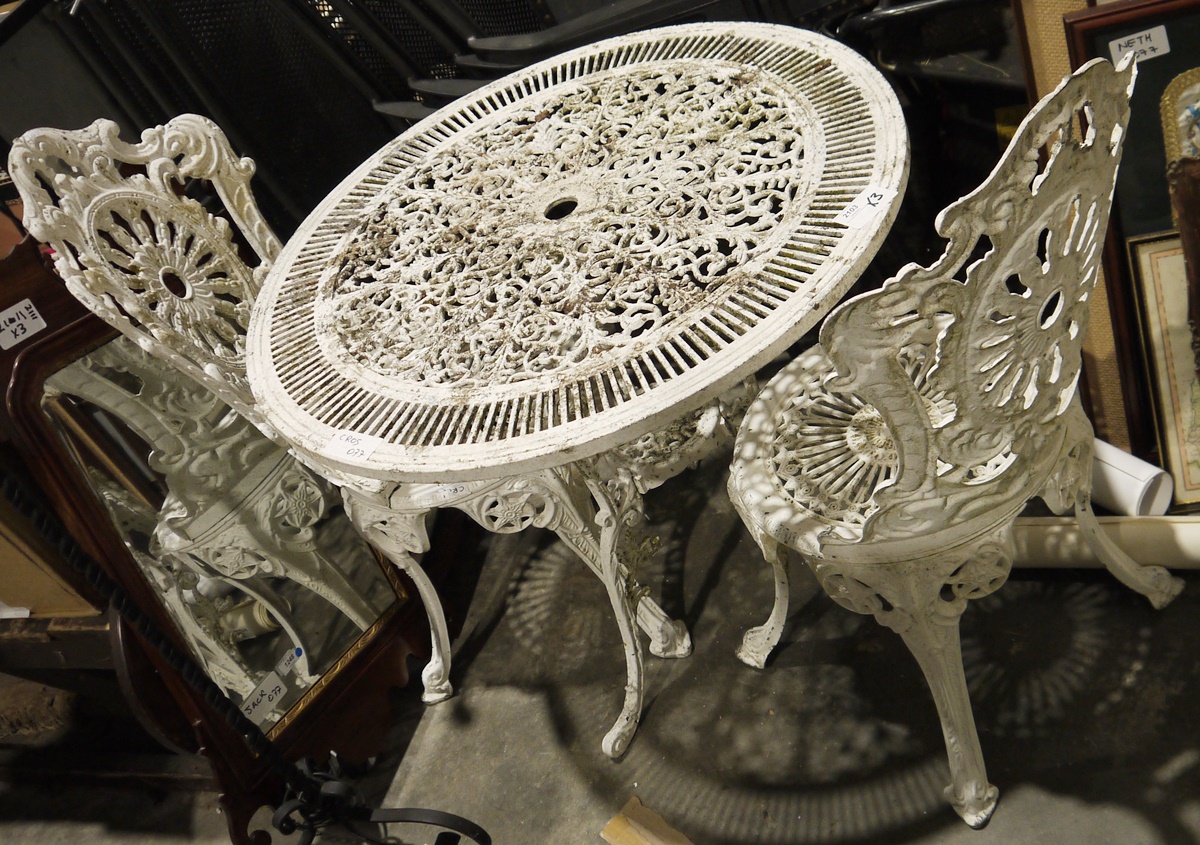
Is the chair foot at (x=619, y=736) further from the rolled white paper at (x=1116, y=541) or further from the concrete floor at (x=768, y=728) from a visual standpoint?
the rolled white paper at (x=1116, y=541)

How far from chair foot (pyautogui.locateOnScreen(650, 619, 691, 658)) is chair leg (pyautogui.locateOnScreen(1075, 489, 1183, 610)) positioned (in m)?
0.88

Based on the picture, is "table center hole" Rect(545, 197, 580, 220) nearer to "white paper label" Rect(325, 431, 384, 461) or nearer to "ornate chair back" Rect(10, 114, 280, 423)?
"white paper label" Rect(325, 431, 384, 461)

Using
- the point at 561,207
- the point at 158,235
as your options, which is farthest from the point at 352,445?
the point at 158,235

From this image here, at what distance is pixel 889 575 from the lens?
1.42 metres

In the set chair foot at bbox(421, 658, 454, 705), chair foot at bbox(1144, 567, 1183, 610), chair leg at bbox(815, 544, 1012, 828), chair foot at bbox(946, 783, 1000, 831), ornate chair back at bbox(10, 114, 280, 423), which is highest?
ornate chair back at bbox(10, 114, 280, 423)

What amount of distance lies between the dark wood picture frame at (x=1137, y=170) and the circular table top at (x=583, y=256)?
1.44ft

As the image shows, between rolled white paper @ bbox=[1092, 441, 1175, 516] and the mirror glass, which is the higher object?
the mirror glass

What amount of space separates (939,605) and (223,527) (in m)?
1.47

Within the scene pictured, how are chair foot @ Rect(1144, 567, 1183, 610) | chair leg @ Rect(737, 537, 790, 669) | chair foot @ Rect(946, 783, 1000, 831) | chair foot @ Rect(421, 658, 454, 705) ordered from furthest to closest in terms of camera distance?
1. chair foot @ Rect(421, 658, 454, 705)
2. chair leg @ Rect(737, 537, 790, 669)
3. chair foot @ Rect(1144, 567, 1183, 610)
4. chair foot @ Rect(946, 783, 1000, 831)

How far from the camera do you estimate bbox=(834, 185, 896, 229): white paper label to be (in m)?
1.42

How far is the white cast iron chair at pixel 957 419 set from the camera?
101 centimetres

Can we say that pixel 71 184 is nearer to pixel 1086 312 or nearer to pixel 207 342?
pixel 207 342

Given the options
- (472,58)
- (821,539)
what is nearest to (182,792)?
(821,539)

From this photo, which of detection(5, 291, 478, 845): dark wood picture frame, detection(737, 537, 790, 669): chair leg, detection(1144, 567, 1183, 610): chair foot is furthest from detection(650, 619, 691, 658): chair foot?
detection(1144, 567, 1183, 610): chair foot
